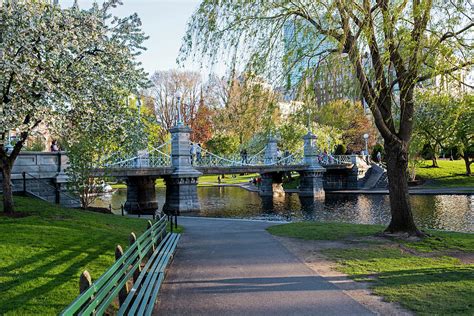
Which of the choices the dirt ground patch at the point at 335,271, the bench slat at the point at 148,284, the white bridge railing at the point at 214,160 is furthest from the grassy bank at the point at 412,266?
the white bridge railing at the point at 214,160

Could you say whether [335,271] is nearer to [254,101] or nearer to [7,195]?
[254,101]

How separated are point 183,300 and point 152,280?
0.52 meters

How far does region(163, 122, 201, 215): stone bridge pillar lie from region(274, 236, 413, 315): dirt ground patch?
1319 cm

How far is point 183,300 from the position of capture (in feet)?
19.4

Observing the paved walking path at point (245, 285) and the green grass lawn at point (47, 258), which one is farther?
the paved walking path at point (245, 285)

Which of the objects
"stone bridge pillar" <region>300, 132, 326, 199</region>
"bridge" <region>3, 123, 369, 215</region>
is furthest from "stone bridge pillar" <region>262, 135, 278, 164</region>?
"stone bridge pillar" <region>300, 132, 326, 199</region>

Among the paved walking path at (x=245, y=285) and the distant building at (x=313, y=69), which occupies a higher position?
the distant building at (x=313, y=69)

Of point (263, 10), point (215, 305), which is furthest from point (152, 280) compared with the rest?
point (263, 10)

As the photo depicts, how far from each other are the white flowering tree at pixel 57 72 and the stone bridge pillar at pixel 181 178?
10.8m

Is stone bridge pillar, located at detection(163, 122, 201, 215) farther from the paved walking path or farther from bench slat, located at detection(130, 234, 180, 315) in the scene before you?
bench slat, located at detection(130, 234, 180, 315)

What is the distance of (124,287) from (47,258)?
2.47 m

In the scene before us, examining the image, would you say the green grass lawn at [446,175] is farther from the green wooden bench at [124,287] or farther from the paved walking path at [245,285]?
the green wooden bench at [124,287]

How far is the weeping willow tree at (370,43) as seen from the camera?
9.43 metres

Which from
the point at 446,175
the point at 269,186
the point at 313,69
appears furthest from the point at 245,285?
the point at 446,175
